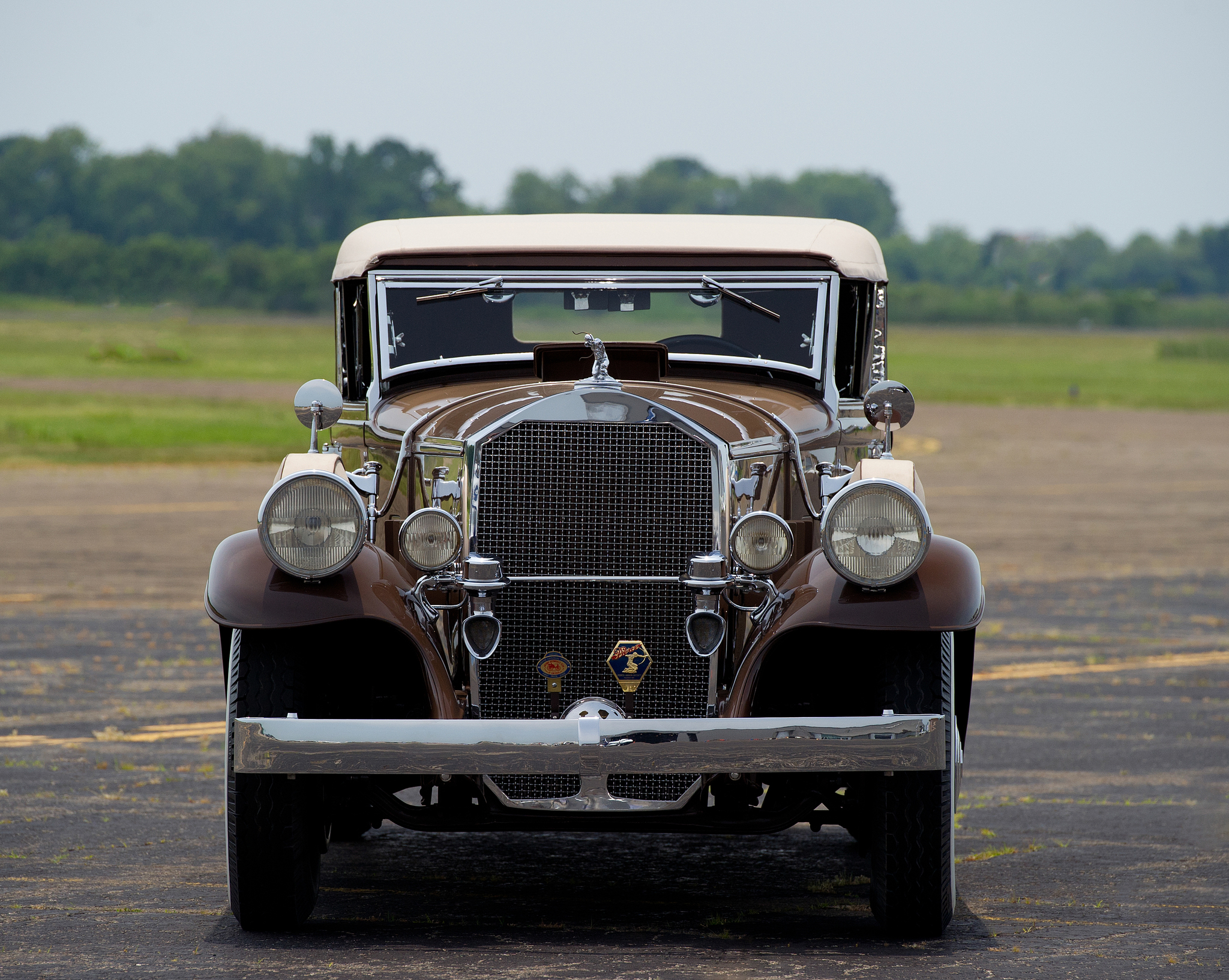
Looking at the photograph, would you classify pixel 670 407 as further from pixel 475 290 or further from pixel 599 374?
pixel 475 290

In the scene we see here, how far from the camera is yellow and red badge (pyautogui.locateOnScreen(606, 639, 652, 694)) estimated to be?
17.2 feet

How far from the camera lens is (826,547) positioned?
16.9 ft

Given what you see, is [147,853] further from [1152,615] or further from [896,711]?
[1152,615]

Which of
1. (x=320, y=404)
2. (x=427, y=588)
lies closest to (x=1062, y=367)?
(x=320, y=404)

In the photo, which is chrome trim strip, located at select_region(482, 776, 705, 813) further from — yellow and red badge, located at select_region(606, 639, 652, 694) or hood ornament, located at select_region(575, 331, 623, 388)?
hood ornament, located at select_region(575, 331, 623, 388)

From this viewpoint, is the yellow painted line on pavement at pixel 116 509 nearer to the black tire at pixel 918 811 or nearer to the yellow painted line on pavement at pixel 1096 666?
the yellow painted line on pavement at pixel 1096 666

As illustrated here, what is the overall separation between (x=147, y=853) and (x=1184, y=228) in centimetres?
16459

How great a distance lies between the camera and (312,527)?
205 inches

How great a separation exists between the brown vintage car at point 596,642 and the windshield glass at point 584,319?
2.40 feet

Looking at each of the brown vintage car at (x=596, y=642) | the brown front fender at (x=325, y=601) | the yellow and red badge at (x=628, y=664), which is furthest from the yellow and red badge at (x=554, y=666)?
the brown front fender at (x=325, y=601)

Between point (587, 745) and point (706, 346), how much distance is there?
217 centimetres

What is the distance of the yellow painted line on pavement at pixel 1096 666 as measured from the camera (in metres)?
10.6

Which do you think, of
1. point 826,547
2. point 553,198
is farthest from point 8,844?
point 553,198

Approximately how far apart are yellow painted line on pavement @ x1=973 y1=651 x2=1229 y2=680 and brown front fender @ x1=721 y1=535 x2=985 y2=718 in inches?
212
